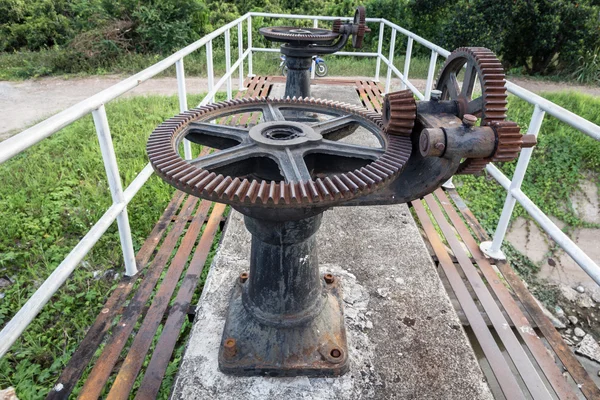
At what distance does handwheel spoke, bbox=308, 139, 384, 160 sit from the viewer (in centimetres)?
172

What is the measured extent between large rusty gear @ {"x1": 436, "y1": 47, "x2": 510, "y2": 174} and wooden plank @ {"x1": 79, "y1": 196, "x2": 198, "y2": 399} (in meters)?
1.74

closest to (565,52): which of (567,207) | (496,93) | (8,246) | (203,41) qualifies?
(567,207)

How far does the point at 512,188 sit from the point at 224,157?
5.97 feet

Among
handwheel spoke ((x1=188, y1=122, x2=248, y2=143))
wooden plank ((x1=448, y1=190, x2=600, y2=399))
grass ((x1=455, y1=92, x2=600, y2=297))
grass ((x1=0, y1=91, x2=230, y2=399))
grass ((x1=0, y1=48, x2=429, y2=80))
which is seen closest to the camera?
handwheel spoke ((x1=188, y1=122, x2=248, y2=143))

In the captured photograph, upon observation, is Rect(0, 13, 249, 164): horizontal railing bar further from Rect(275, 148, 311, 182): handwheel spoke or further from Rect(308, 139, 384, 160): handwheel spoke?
Rect(308, 139, 384, 160): handwheel spoke

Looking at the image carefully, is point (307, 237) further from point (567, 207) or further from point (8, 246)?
point (567, 207)

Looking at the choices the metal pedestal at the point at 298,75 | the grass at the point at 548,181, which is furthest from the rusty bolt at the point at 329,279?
the metal pedestal at the point at 298,75

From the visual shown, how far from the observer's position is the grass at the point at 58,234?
8.38ft

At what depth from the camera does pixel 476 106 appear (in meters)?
1.64

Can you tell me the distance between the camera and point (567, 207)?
16.8ft

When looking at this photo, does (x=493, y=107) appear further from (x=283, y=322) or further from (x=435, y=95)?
(x=283, y=322)

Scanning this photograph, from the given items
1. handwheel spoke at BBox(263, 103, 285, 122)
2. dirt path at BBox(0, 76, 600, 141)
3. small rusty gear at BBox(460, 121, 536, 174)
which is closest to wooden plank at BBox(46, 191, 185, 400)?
handwheel spoke at BBox(263, 103, 285, 122)

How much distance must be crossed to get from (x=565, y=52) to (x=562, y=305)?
8.85 metres

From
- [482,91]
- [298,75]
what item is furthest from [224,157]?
[298,75]
